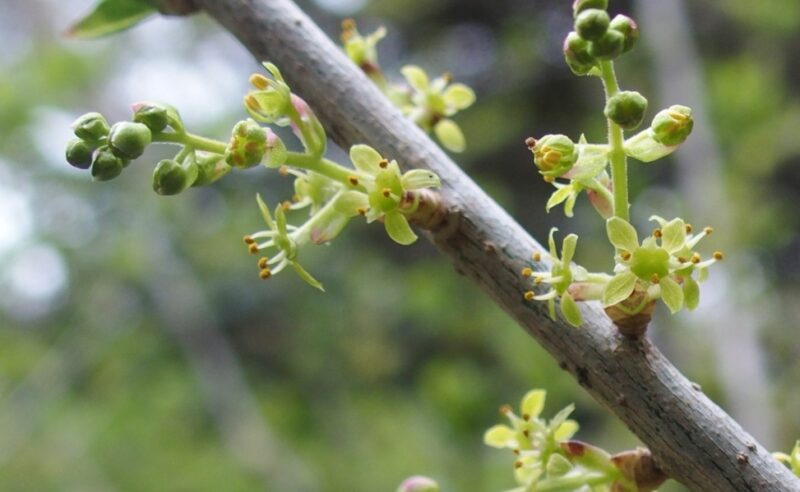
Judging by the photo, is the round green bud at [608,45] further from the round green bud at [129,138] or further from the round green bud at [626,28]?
the round green bud at [129,138]

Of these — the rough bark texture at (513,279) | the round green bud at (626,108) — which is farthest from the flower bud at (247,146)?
the round green bud at (626,108)

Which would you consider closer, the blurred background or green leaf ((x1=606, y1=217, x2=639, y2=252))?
green leaf ((x1=606, y1=217, x2=639, y2=252))

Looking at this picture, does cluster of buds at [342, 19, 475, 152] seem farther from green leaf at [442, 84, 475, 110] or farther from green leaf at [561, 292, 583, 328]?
green leaf at [561, 292, 583, 328]

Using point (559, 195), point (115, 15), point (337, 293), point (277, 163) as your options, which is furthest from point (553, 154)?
point (337, 293)

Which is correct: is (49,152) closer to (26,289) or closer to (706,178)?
(26,289)

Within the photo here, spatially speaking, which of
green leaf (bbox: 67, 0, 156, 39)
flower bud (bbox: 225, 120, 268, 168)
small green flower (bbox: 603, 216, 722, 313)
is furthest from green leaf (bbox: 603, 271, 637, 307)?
green leaf (bbox: 67, 0, 156, 39)

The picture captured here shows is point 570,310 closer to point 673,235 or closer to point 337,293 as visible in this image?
point 673,235
